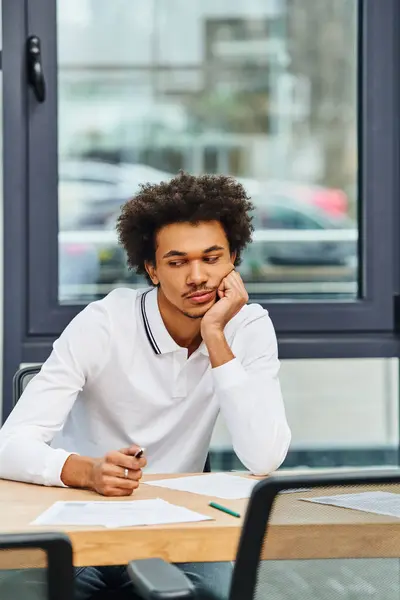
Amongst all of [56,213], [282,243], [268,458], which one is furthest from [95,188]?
[268,458]

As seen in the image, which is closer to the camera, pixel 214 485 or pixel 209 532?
pixel 209 532

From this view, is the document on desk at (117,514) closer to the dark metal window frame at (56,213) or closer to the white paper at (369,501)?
the white paper at (369,501)

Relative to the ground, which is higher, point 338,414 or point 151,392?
point 151,392

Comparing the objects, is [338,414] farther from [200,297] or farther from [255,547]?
[255,547]

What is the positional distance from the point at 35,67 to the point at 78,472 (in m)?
1.52

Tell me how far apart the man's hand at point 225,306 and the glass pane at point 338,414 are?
95 centimetres

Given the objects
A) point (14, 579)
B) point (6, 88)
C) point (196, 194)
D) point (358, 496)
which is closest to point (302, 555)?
point (358, 496)

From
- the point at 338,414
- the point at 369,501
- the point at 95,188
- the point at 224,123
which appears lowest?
the point at 338,414

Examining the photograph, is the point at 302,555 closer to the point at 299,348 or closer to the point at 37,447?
the point at 37,447

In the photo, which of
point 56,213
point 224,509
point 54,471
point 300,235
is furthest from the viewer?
point 300,235

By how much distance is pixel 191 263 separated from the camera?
2168mm

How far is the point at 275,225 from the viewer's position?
127 inches

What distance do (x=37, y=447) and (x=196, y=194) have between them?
711 mm

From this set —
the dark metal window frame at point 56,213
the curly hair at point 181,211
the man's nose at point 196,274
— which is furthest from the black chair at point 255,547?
the dark metal window frame at point 56,213
